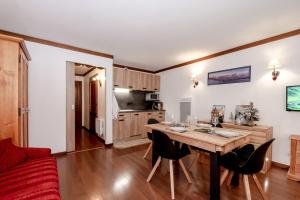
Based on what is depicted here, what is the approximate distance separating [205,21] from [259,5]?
69 cm

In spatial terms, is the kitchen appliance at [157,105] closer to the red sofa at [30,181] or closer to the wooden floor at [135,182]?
the wooden floor at [135,182]

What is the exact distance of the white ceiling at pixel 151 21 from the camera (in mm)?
1949

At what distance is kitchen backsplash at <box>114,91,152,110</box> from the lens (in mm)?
5145

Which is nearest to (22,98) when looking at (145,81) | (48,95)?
(48,95)

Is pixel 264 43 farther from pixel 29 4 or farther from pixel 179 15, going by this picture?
pixel 29 4

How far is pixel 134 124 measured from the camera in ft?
15.3

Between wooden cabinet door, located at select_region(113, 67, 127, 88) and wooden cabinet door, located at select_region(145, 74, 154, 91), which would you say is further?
wooden cabinet door, located at select_region(145, 74, 154, 91)

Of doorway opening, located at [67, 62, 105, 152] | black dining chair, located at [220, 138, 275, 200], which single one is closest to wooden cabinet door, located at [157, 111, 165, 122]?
doorway opening, located at [67, 62, 105, 152]

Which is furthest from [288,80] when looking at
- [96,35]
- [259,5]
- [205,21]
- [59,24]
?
[59,24]

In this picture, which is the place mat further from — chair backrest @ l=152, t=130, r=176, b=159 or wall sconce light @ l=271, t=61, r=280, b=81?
wall sconce light @ l=271, t=61, r=280, b=81

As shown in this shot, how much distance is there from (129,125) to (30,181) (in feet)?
10.5

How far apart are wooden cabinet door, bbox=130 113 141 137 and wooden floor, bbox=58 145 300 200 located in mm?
1505

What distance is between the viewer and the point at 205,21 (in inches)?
91.4

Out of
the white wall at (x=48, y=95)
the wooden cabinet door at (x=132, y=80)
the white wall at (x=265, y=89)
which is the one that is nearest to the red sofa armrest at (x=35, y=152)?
the white wall at (x=48, y=95)
